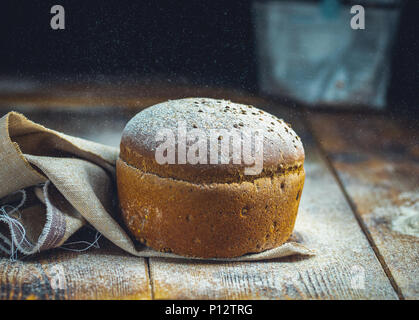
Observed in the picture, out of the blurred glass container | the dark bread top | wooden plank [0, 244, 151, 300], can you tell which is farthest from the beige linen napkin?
the blurred glass container

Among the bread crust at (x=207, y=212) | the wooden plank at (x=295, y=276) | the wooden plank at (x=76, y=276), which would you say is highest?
the bread crust at (x=207, y=212)

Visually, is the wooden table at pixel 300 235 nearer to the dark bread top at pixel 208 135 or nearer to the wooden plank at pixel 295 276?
the wooden plank at pixel 295 276

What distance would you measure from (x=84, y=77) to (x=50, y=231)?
0.57 meters

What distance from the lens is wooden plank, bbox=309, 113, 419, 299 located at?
145 centimetres

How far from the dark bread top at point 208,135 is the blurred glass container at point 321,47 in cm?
142

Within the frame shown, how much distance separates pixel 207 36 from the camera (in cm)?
165

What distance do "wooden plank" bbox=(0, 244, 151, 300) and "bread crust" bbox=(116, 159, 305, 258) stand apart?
102mm

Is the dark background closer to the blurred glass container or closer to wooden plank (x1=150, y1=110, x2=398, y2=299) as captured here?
wooden plank (x1=150, y1=110, x2=398, y2=299)

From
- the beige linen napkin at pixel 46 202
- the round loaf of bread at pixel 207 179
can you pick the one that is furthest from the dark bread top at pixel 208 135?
the beige linen napkin at pixel 46 202

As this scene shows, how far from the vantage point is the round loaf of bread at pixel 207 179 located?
4.06ft

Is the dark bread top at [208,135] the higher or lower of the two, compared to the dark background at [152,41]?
lower

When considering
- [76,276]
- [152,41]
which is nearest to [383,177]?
[152,41]

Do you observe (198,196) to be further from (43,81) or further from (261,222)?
(43,81)

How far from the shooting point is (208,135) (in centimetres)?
125
